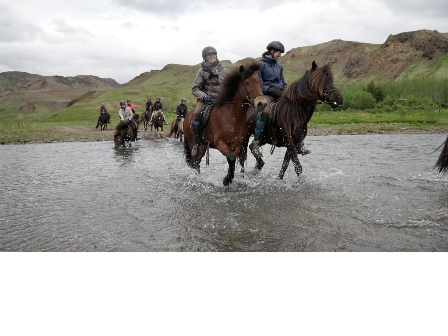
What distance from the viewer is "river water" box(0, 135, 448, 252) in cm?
439

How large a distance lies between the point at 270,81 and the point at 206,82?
164cm

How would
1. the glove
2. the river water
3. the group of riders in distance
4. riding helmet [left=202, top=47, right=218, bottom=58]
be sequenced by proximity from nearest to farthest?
the river water
the group of riders in distance
riding helmet [left=202, top=47, right=218, bottom=58]
the glove

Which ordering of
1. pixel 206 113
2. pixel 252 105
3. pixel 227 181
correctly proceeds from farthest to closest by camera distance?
1. pixel 206 113
2. pixel 227 181
3. pixel 252 105

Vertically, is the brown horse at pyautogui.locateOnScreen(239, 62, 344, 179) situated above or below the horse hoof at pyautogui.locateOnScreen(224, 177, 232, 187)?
above

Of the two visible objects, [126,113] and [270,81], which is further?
[126,113]

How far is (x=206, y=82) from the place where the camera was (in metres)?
8.32

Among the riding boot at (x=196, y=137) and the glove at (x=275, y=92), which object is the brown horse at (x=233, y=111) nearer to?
the riding boot at (x=196, y=137)

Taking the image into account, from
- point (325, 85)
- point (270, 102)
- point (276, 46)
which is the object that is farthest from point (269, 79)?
point (325, 85)

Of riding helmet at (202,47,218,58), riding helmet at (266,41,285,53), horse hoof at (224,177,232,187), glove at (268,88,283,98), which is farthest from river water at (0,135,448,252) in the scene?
riding helmet at (266,41,285,53)

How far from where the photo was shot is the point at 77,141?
2342 centimetres

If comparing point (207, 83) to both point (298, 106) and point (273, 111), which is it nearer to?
point (273, 111)

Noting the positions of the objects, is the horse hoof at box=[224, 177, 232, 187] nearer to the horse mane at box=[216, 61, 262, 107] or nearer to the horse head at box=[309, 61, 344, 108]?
the horse mane at box=[216, 61, 262, 107]

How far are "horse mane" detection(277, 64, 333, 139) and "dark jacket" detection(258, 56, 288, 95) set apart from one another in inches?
21.8

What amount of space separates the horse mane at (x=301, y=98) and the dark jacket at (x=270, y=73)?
21.8 inches
